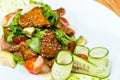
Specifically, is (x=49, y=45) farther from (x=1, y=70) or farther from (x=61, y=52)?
(x=1, y=70)

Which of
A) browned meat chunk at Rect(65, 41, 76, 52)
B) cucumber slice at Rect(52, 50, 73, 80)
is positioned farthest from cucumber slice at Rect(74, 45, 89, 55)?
cucumber slice at Rect(52, 50, 73, 80)

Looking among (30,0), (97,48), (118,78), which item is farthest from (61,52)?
(30,0)

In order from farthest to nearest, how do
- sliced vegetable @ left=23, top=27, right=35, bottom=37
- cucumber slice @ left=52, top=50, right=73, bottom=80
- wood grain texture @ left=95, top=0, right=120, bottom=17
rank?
wood grain texture @ left=95, top=0, right=120, bottom=17 < sliced vegetable @ left=23, top=27, right=35, bottom=37 < cucumber slice @ left=52, top=50, right=73, bottom=80

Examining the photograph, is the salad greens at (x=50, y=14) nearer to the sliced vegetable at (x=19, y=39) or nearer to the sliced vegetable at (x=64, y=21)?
the sliced vegetable at (x=64, y=21)

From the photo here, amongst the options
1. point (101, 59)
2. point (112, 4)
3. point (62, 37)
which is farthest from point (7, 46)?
point (112, 4)

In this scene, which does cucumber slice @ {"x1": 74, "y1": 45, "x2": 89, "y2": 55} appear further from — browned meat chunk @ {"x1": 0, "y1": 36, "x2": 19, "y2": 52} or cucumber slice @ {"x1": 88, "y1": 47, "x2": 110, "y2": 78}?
browned meat chunk @ {"x1": 0, "y1": 36, "x2": 19, "y2": 52}
